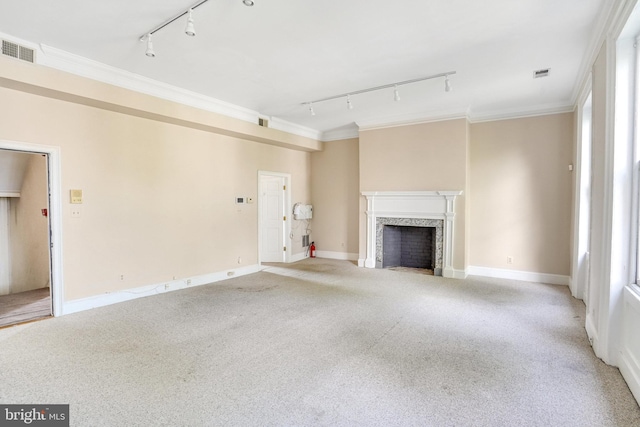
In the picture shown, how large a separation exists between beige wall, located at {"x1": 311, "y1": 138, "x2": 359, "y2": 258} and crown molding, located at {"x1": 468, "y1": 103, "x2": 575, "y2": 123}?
8.53 ft

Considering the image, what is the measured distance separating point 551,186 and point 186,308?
6030mm

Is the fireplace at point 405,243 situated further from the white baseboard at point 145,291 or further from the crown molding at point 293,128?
the white baseboard at point 145,291

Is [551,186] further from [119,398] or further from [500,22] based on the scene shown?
[119,398]

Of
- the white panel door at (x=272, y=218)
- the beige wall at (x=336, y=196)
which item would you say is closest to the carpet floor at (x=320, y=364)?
the white panel door at (x=272, y=218)

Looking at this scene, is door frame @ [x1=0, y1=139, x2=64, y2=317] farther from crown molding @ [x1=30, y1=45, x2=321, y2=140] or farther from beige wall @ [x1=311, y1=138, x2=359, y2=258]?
beige wall @ [x1=311, y1=138, x2=359, y2=258]

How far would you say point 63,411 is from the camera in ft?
6.95

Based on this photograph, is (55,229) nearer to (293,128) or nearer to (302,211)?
(293,128)

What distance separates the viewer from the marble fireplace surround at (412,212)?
592 cm

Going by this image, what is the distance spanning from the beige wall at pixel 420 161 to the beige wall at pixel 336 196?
0.70 m

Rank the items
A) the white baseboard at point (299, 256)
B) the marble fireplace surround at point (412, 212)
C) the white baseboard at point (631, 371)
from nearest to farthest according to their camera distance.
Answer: the white baseboard at point (631, 371) → the marble fireplace surround at point (412, 212) → the white baseboard at point (299, 256)

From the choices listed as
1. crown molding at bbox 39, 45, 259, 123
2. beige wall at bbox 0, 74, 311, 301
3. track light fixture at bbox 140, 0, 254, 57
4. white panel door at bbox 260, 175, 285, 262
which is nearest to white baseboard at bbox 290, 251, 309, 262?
white panel door at bbox 260, 175, 285, 262

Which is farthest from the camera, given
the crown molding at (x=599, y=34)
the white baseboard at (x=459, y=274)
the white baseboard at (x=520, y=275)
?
the white baseboard at (x=459, y=274)

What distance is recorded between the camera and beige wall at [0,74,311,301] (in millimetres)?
3967

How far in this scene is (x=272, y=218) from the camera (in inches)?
299
